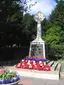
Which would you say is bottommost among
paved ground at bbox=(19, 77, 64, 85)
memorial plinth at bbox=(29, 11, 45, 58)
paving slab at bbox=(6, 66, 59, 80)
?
paved ground at bbox=(19, 77, 64, 85)

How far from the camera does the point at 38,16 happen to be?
50.9ft

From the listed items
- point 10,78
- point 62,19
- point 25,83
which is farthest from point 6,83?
point 62,19

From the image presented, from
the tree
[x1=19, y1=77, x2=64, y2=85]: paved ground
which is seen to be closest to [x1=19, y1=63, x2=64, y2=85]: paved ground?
[x1=19, y1=77, x2=64, y2=85]: paved ground

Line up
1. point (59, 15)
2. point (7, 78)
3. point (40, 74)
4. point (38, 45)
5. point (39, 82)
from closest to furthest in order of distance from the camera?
point (7, 78) → point (39, 82) → point (40, 74) → point (38, 45) → point (59, 15)

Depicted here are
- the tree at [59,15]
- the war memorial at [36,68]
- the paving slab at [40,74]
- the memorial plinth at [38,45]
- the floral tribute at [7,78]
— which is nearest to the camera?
the floral tribute at [7,78]

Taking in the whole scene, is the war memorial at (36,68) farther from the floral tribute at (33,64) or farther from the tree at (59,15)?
the tree at (59,15)

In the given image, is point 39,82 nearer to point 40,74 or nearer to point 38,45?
point 40,74

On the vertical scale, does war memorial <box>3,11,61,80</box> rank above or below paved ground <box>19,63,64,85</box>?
above

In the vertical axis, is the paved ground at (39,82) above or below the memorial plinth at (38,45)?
below

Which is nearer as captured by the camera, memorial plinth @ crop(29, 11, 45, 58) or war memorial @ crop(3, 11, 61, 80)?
war memorial @ crop(3, 11, 61, 80)

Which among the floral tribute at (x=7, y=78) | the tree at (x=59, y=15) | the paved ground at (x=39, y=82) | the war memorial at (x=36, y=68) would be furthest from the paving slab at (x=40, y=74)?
the tree at (x=59, y=15)

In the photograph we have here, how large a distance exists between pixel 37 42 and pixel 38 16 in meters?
1.94

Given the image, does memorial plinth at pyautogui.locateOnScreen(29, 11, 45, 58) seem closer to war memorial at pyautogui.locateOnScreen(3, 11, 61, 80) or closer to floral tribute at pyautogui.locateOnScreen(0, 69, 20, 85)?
war memorial at pyautogui.locateOnScreen(3, 11, 61, 80)

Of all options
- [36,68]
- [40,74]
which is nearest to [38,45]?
[36,68]
